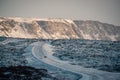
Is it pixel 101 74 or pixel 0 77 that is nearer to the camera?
pixel 0 77

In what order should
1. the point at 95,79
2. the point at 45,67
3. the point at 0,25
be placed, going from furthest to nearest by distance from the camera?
the point at 0,25 → the point at 45,67 → the point at 95,79

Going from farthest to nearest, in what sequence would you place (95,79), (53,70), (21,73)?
1. (53,70)
2. (21,73)
3. (95,79)

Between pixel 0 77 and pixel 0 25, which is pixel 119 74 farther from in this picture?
pixel 0 25

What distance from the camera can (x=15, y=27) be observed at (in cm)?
19850

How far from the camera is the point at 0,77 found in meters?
24.3

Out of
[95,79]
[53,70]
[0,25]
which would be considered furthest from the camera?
[0,25]

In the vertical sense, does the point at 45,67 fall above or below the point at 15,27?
below

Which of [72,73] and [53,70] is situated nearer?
[72,73]

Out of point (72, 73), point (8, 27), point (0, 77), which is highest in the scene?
point (8, 27)

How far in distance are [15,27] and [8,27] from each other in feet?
30.9

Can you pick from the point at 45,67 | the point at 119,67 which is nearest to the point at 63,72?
the point at 45,67

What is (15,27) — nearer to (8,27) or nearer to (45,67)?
(8,27)

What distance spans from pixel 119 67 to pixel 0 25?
16618 centimetres

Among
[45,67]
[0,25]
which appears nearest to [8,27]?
[0,25]
